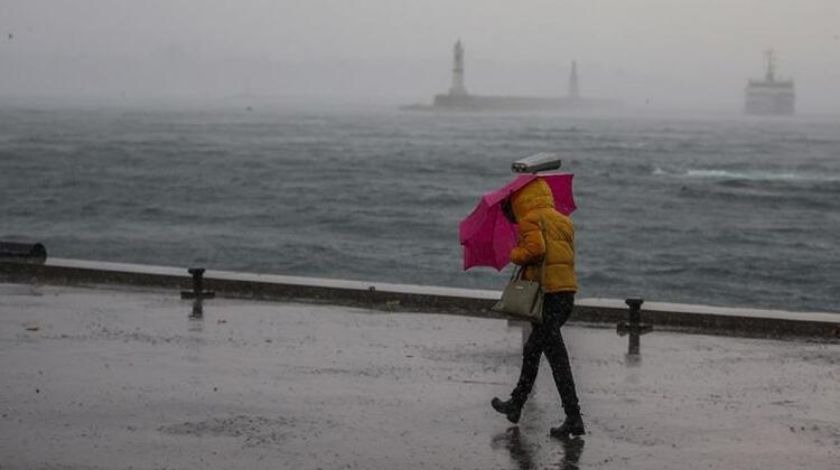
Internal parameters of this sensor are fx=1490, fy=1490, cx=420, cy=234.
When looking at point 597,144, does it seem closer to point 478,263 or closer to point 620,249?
point 620,249

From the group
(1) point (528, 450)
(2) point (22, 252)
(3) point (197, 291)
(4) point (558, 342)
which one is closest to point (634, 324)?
(4) point (558, 342)

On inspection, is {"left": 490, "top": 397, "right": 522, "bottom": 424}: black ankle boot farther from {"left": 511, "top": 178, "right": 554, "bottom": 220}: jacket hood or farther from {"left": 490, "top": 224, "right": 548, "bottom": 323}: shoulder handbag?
{"left": 511, "top": 178, "right": 554, "bottom": 220}: jacket hood

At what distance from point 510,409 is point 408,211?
48992 mm

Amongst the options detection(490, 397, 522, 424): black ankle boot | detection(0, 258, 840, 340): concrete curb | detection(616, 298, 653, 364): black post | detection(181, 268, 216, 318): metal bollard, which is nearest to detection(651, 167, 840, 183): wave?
detection(0, 258, 840, 340): concrete curb

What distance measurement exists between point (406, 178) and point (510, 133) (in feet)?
254

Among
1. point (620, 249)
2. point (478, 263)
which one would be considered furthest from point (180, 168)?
point (478, 263)

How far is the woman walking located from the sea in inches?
936

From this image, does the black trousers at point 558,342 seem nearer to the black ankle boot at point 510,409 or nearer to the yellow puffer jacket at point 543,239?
the yellow puffer jacket at point 543,239

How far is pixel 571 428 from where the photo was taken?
8273mm

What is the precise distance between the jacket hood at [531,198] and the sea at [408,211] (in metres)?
23.9

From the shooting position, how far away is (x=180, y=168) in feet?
265

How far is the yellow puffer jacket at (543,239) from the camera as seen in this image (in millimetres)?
8133

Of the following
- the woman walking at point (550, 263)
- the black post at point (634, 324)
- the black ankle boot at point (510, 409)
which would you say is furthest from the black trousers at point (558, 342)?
the black post at point (634, 324)

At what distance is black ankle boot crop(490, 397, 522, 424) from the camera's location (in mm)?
8602
